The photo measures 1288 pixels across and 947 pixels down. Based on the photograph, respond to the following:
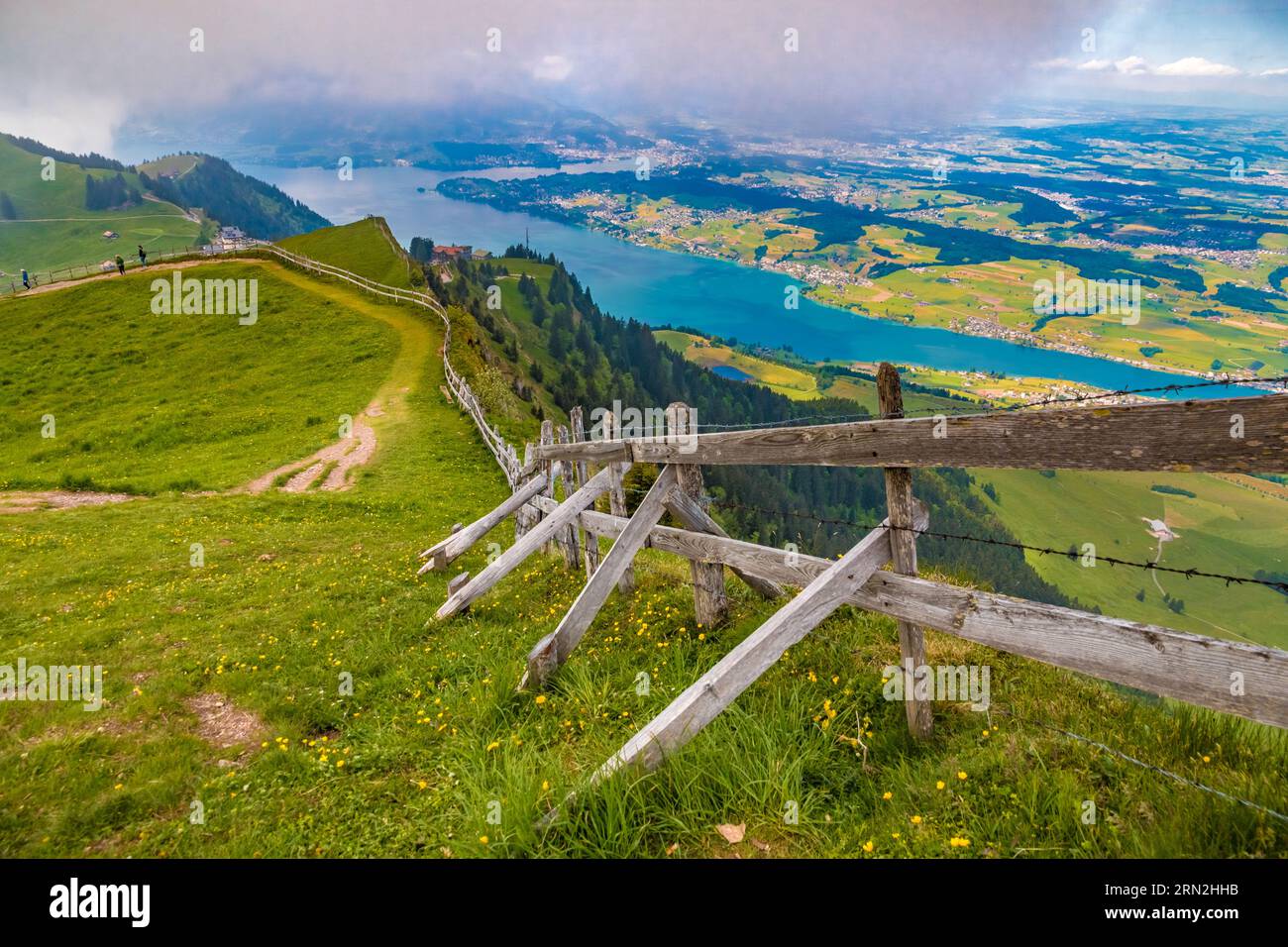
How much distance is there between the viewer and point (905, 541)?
15.6ft

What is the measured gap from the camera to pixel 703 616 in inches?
296

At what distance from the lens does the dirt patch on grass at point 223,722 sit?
273 inches

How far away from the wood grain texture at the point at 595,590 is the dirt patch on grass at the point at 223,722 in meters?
3.18

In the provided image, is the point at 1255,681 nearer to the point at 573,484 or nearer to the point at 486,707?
the point at 486,707

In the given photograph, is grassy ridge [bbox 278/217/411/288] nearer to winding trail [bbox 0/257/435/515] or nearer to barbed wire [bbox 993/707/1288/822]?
winding trail [bbox 0/257/435/515]

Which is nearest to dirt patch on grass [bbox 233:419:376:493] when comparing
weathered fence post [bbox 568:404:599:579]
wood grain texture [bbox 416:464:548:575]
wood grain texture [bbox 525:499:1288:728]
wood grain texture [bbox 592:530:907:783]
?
wood grain texture [bbox 416:464:548:575]

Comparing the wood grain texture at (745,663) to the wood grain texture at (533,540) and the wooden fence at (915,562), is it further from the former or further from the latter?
the wood grain texture at (533,540)

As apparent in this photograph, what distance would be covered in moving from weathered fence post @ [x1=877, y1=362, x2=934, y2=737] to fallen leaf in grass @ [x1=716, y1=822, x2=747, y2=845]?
1761 millimetres

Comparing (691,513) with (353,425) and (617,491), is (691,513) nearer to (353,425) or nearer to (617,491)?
(617,491)

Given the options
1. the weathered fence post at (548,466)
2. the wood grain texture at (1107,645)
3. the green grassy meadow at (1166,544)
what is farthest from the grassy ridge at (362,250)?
the green grassy meadow at (1166,544)

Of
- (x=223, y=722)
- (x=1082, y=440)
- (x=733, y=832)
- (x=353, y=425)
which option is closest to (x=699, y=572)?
(x=733, y=832)

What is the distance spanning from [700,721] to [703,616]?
2827 millimetres

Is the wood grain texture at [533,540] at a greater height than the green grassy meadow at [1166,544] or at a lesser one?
greater
